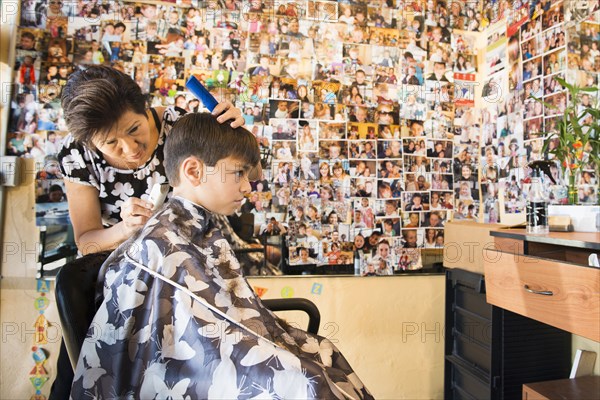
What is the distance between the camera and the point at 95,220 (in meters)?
1.16

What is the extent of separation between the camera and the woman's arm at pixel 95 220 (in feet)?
3.22

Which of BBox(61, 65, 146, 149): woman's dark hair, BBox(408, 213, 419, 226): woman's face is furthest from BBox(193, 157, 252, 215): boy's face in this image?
BBox(408, 213, 419, 226): woman's face

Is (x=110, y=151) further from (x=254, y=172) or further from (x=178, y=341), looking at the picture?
(x=178, y=341)

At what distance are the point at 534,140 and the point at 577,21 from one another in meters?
0.48

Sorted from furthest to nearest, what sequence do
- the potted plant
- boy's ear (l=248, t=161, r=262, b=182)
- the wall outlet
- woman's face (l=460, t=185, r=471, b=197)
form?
woman's face (l=460, t=185, r=471, b=197) → the wall outlet → the potted plant → boy's ear (l=248, t=161, r=262, b=182)

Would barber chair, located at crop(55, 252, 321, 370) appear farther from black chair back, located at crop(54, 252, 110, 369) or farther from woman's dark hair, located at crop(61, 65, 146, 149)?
woman's dark hair, located at crop(61, 65, 146, 149)

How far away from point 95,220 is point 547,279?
4.27 feet

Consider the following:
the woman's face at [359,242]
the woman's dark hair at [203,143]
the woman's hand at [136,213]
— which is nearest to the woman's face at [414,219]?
the woman's face at [359,242]

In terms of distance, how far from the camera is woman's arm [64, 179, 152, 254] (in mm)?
981

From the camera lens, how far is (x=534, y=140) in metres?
1.70

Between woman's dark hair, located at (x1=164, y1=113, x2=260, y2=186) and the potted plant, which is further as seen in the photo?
the potted plant

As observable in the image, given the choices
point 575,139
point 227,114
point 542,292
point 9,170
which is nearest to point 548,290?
point 542,292

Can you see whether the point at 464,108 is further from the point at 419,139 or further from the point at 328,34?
the point at 328,34

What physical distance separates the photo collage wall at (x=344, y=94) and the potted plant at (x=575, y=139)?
0.33ft
